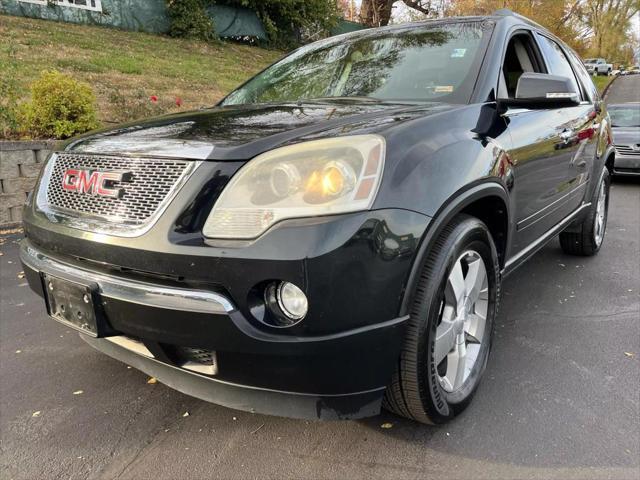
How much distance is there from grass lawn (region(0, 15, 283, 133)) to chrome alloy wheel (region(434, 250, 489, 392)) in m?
5.57

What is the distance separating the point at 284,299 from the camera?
5.46 feet

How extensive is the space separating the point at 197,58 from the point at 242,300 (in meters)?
14.9

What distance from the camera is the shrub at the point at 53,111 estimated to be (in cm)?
575

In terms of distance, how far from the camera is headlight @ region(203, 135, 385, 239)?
1.65 m

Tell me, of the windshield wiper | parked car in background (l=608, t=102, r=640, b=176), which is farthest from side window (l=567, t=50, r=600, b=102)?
parked car in background (l=608, t=102, r=640, b=176)

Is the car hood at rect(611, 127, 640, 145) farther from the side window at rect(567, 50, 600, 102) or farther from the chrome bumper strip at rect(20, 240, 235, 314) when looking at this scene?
→ the chrome bumper strip at rect(20, 240, 235, 314)

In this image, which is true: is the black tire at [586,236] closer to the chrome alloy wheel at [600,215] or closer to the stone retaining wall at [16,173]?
the chrome alloy wheel at [600,215]

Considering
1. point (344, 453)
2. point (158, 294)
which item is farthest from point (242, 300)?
point (344, 453)

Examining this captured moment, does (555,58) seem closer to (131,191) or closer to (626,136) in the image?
(131,191)

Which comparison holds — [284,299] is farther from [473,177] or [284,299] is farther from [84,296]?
[473,177]

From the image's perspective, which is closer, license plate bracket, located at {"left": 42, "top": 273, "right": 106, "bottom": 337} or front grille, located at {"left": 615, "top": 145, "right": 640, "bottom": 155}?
license plate bracket, located at {"left": 42, "top": 273, "right": 106, "bottom": 337}

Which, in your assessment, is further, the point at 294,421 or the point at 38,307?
the point at 38,307

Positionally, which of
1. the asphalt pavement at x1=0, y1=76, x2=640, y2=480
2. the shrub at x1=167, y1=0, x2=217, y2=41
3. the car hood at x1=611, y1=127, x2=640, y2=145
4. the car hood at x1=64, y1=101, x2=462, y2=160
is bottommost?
the asphalt pavement at x1=0, y1=76, x2=640, y2=480

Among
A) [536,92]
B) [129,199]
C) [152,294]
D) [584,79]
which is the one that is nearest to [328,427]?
[152,294]
